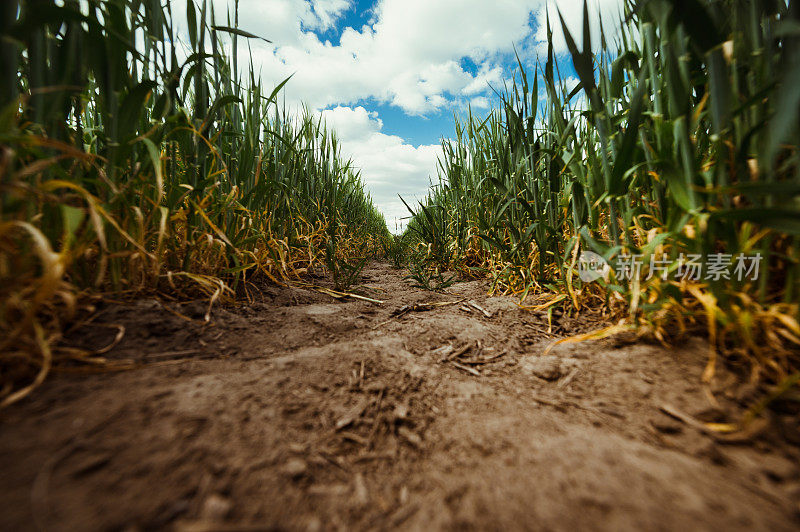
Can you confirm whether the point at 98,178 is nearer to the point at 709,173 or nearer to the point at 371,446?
the point at 371,446

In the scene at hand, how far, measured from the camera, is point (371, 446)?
0.55 meters

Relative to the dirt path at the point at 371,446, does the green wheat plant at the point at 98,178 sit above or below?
above

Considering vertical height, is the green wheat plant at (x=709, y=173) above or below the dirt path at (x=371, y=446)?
above

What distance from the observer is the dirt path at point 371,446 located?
1.22 feet

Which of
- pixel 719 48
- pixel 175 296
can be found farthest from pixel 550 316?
pixel 175 296

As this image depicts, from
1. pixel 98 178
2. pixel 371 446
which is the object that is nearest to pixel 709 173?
pixel 371 446

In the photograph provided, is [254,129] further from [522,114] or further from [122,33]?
[522,114]

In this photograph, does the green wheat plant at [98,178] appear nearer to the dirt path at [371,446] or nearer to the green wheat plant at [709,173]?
the dirt path at [371,446]

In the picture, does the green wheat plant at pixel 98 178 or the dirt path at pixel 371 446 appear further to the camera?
the green wheat plant at pixel 98 178

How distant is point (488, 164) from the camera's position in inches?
85.4

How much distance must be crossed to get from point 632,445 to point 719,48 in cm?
85

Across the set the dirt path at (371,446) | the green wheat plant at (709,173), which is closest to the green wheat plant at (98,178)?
the dirt path at (371,446)

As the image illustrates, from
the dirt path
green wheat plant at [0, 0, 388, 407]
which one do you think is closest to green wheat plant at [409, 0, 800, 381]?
the dirt path

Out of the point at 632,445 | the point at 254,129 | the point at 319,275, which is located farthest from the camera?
the point at 319,275
